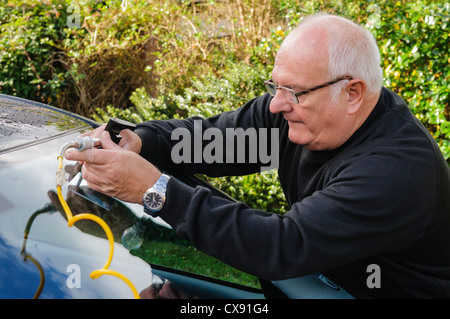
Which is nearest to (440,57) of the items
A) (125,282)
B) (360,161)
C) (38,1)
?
(360,161)

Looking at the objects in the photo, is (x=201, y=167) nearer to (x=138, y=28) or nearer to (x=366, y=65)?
(x=366, y=65)

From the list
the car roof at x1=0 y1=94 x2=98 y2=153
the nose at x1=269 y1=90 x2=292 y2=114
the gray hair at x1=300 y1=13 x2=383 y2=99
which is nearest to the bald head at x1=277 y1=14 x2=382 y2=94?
the gray hair at x1=300 y1=13 x2=383 y2=99

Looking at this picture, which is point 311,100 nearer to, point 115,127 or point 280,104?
point 280,104

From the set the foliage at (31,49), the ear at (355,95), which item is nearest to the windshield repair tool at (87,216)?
the ear at (355,95)

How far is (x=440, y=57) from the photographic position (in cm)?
367

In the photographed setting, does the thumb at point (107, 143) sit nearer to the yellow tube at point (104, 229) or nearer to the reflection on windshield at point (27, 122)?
the yellow tube at point (104, 229)

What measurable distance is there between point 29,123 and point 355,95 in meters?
1.36

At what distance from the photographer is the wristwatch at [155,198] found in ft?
4.89

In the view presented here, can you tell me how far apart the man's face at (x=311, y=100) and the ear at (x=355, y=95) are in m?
0.02

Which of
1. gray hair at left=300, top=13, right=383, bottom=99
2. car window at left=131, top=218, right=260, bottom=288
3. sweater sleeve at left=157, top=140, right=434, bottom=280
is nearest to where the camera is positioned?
sweater sleeve at left=157, top=140, right=434, bottom=280

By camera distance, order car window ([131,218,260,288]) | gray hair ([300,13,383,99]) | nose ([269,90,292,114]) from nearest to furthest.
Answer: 1. car window ([131,218,260,288])
2. gray hair ([300,13,383,99])
3. nose ([269,90,292,114])

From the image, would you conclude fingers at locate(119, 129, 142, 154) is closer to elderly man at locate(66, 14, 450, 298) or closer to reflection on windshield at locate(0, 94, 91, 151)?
elderly man at locate(66, 14, 450, 298)

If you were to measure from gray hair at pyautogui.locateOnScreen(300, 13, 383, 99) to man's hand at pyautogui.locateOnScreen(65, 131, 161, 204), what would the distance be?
781mm

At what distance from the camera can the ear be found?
1720 millimetres
